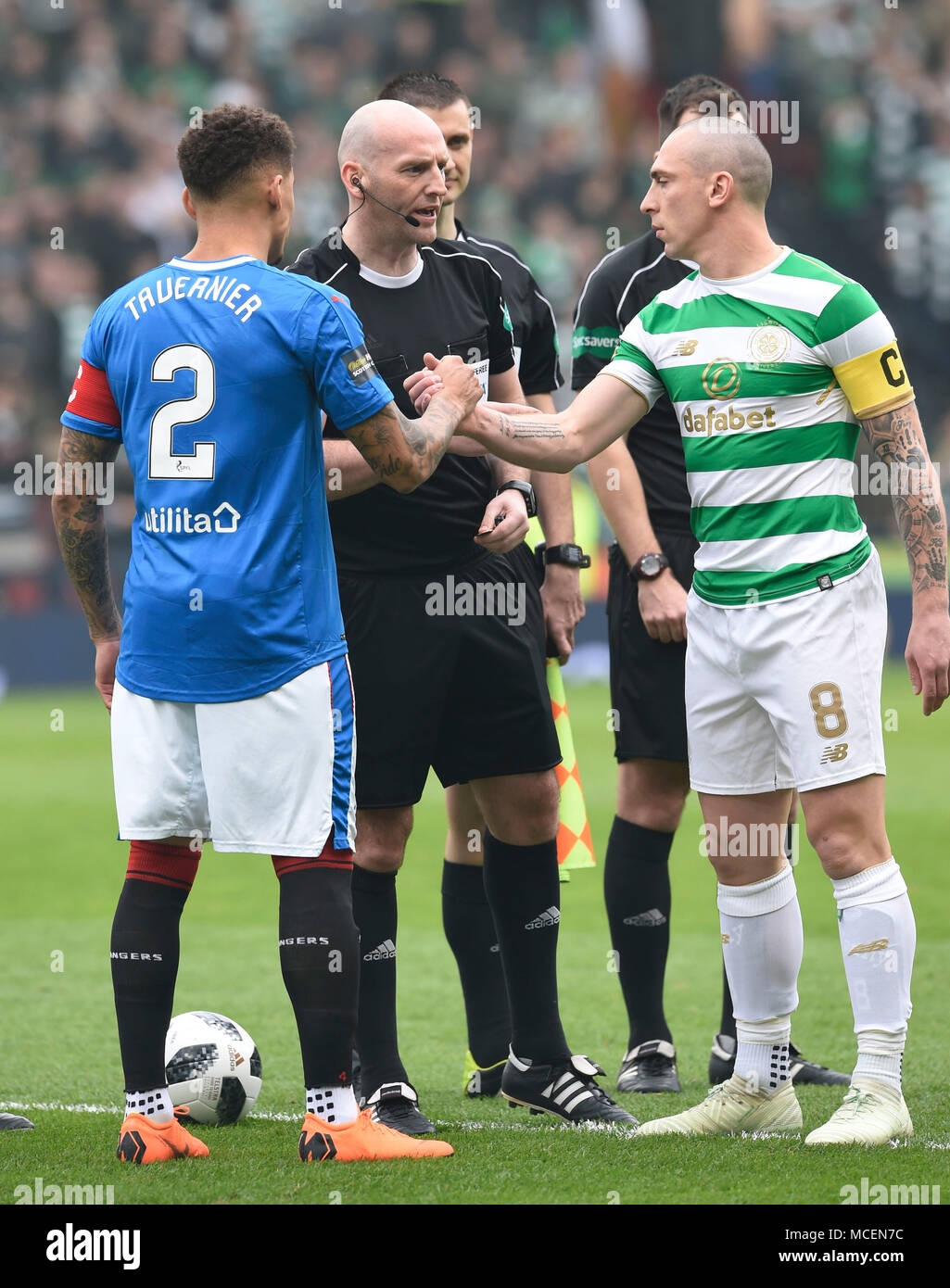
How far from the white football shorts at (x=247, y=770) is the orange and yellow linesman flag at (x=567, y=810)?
→ 1.44 metres

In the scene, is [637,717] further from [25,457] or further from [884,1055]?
[25,457]

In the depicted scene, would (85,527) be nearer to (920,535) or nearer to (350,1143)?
(350,1143)

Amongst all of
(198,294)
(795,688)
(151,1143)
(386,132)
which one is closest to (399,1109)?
(151,1143)

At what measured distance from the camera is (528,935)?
13.9 feet

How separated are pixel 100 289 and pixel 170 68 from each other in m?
3.83

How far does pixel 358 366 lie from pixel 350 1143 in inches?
59.7

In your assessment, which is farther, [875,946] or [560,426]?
[560,426]

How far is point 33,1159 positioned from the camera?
11.7ft

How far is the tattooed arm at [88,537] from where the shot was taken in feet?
11.7

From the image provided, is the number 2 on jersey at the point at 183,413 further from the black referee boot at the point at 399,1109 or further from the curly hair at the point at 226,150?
the black referee boot at the point at 399,1109

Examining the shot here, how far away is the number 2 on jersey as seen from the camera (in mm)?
3354

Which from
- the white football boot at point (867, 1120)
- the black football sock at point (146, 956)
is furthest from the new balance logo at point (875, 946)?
A: the black football sock at point (146, 956)

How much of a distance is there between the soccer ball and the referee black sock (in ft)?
2.15

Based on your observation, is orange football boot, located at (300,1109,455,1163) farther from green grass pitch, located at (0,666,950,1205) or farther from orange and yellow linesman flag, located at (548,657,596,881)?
orange and yellow linesman flag, located at (548,657,596,881)
